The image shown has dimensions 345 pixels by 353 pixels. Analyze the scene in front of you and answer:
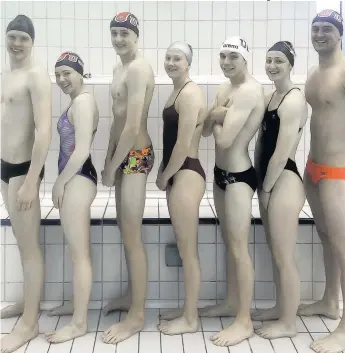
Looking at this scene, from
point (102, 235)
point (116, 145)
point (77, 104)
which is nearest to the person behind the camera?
point (77, 104)

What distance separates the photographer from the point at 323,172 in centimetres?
288

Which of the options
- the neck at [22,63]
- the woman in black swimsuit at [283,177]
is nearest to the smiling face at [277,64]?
the woman in black swimsuit at [283,177]

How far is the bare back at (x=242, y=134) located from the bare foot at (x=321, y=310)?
1.13 m

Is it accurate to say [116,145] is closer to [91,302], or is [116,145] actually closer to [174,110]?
[174,110]

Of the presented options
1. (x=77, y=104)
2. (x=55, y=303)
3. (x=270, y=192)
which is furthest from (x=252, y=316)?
(x=77, y=104)

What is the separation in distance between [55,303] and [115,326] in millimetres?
664

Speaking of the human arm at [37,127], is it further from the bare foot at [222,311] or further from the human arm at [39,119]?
the bare foot at [222,311]

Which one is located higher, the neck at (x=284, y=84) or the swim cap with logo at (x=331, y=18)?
the swim cap with logo at (x=331, y=18)

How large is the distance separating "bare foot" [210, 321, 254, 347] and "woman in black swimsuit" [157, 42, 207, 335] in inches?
7.1

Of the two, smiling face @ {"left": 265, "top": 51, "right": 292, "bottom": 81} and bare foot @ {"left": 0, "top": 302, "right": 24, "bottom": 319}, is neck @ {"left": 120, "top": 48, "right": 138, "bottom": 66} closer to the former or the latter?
smiling face @ {"left": 265, "top": 51, "right": 292, "bottom": 81}

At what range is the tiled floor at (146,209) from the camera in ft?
11.9

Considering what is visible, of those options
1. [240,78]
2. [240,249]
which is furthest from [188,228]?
[240,78]

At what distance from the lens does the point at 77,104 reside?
2.83 metres

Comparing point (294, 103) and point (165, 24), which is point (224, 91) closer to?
point (294, 103)
